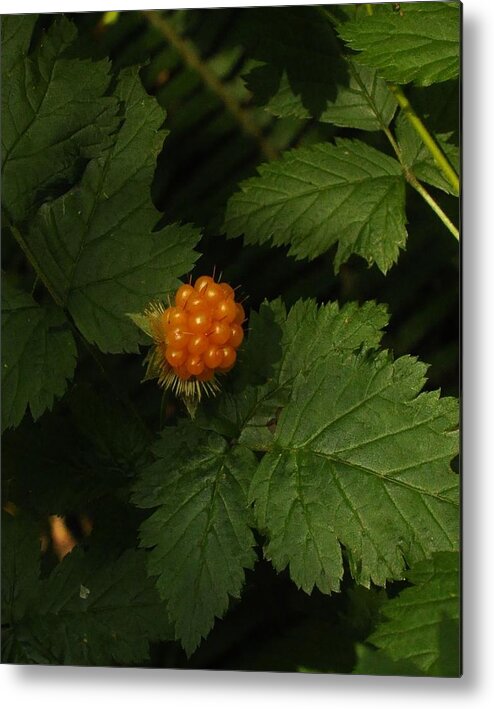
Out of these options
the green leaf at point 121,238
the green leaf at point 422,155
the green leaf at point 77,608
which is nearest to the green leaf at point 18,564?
the green leaf at point 77,608

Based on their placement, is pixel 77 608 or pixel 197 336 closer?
pixel 197 336

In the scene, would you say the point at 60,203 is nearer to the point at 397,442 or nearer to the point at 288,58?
the point at 288,58

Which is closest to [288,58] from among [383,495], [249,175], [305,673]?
[249,175]

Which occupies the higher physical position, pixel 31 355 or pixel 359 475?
pixel 31 355

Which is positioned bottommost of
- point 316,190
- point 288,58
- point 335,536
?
point 335,536

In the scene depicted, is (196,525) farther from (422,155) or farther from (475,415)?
(422,155)

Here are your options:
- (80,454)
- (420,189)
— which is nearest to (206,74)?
(420,189)

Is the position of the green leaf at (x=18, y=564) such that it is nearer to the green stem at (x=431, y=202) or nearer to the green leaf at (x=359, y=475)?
the green leaf at (x=359, y=475)
